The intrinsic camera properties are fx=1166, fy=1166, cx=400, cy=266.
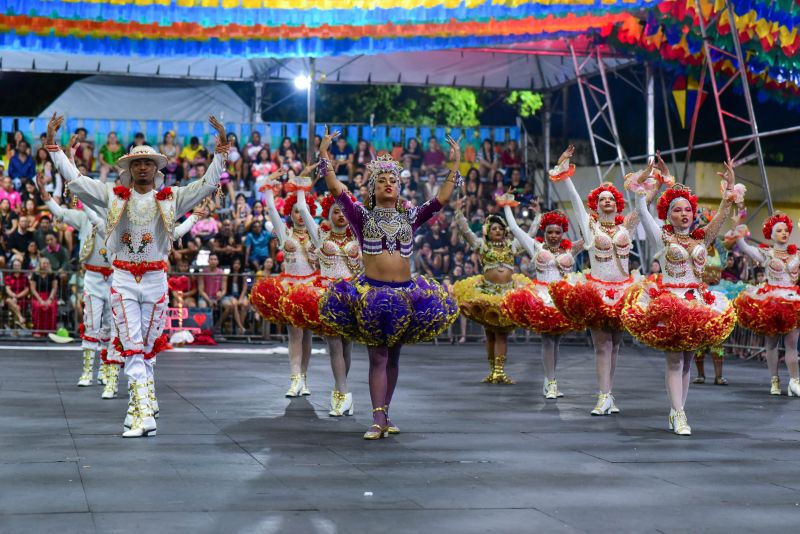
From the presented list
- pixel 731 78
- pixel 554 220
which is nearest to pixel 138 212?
pixel 554 220

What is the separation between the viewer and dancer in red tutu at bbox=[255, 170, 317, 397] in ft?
36.8

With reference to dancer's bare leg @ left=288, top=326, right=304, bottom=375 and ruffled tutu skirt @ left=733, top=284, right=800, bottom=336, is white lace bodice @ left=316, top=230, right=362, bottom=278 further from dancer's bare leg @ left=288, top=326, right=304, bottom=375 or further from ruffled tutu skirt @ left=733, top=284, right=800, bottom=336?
ruffled tutu skirt @ left=733, top=284, right=800, bottom=336

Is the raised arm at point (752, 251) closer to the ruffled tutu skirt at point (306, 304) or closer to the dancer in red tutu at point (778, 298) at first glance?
the dancer in red tutu at point (778, 298)

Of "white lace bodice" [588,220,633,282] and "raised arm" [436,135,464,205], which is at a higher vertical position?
"raised arm" [436,135,464,205]

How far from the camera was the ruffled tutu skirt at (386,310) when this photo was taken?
854 cm

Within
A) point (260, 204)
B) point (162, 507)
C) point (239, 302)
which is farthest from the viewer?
point (260, 204)

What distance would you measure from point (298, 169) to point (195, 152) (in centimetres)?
261

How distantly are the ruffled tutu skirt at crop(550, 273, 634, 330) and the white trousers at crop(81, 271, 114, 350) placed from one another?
179 inches

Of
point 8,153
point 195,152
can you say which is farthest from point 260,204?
point 8,153

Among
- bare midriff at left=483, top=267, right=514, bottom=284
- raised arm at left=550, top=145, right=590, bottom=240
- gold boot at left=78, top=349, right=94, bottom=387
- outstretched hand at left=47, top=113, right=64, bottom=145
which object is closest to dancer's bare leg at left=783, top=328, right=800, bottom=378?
bare midriff at left=483, top=267, right=514, bottom=284

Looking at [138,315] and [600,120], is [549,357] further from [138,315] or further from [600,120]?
[600,120]

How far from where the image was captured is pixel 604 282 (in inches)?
414

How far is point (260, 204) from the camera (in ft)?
71.2

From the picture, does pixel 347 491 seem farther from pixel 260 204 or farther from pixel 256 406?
pixel 260 204
